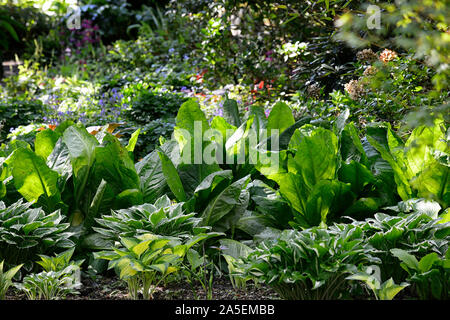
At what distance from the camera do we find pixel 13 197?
2.70m

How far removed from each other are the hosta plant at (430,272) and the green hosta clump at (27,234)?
1.42 metres

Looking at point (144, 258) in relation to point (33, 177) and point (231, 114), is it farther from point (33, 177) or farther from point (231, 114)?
point (231, 114)

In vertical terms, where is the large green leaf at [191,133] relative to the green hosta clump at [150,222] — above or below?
above

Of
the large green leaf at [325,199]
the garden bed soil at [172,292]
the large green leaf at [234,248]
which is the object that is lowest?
the garden bed soil at [172,292]

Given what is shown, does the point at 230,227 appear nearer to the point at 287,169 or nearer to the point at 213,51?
the point at 287,169

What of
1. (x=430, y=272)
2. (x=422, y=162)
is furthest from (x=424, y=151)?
(x=430, y=272)

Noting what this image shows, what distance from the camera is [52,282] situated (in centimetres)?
207

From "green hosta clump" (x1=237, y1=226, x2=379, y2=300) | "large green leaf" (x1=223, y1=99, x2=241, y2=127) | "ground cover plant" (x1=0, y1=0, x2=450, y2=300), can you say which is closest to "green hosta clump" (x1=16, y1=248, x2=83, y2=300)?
"ground cover plant" (x1=0, y1=0, x2=450, y2=300)

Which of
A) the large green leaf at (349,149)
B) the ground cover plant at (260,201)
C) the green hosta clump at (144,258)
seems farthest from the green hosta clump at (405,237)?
the green hosta clump at (144,258)

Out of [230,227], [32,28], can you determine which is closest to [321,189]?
[230,227]

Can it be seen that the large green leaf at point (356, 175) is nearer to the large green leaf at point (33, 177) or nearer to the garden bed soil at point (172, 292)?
the garden bed soil at point (172, 292)

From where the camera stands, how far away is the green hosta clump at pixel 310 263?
1.91m

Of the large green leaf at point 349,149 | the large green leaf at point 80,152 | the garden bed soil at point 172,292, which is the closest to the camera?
the garden bed soil at point 172,292

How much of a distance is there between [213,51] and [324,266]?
4.91m
